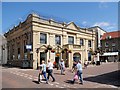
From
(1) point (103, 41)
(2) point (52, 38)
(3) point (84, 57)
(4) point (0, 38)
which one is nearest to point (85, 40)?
(3) point (84, 57)

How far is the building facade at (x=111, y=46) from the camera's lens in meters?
61.2

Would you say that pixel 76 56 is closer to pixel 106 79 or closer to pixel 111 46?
pixel 106 79

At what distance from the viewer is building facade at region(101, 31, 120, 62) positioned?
61.2 m

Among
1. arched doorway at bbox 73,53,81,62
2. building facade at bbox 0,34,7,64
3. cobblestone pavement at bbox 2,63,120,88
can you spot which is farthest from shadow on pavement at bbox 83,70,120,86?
building facade at bbox 0,34,7,64

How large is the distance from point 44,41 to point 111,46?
3596 cm

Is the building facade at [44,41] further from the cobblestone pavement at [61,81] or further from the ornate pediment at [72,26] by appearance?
the cobblestone pavement at [61,81]

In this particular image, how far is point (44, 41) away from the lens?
33625 mm

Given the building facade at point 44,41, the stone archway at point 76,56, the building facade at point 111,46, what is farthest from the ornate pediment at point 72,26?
the building facade at point 111,46

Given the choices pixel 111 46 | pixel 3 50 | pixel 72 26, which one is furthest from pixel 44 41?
pixel 111 46

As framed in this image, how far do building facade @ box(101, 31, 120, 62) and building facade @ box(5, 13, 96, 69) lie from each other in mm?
19768

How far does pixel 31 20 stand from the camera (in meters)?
31.9

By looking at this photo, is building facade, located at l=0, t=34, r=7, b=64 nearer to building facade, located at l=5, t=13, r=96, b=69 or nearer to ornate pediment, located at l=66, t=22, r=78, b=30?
building facade, located at l=5, t=13, r=96, b=69

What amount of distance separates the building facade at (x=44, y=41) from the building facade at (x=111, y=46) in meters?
19.8

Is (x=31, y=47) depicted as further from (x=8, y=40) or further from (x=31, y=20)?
(x=8, y=40)
